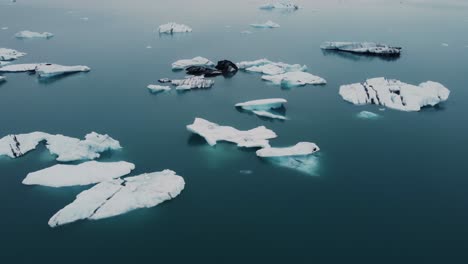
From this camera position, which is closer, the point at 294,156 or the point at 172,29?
Answer: the point at 294,156

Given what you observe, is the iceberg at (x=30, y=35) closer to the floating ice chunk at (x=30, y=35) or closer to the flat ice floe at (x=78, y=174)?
the floating ice chunk at (x=30, y=35)

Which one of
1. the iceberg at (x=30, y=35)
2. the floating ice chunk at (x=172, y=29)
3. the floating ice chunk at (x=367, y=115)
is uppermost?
the floating ice chunk at (x=172, y=29)

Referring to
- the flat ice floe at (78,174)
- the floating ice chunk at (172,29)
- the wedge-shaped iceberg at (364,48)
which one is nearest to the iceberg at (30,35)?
the floating ice chunk at (172,29)

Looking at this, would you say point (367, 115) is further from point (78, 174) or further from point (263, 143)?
point (78, 174)

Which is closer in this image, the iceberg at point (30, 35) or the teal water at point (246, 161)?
the teal water at point (246, 161)

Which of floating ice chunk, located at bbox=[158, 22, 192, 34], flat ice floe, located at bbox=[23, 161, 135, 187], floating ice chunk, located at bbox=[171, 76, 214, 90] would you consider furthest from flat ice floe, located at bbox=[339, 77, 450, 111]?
floating ice chunk, located at bbox=[158, 22, 192, 34]

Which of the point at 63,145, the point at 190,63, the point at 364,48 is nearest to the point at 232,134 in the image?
the point at 63,145
